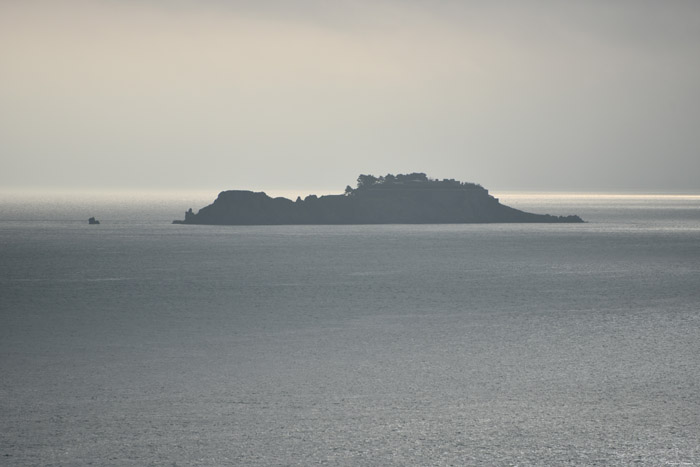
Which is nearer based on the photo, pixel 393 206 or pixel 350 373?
pixel 350 373

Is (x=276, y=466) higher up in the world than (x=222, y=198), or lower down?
lower down

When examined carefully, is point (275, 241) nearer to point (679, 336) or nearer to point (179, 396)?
point (679, 336)

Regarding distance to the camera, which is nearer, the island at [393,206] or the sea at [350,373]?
the sea at [350,373]

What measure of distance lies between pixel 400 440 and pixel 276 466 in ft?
7.04

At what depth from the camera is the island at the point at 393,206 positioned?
16362 centimetres

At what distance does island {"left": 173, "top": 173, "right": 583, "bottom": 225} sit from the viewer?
16362 cm

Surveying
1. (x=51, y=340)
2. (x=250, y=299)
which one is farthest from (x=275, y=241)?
(x=51, y=340)

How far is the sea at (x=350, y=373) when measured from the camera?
41.6ft

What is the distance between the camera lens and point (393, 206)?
172 meters

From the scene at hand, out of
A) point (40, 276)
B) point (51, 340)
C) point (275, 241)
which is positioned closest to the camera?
point (51, 340)

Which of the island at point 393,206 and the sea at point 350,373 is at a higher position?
the island at point 393,206

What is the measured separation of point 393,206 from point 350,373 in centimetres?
15370

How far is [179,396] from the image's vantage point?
52.3ft

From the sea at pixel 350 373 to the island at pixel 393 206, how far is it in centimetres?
11851
